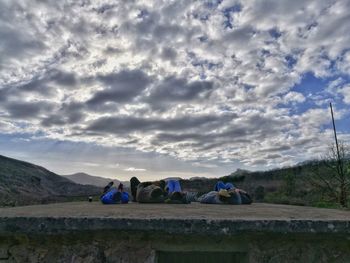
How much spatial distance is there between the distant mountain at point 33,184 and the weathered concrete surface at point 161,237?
14347 mm

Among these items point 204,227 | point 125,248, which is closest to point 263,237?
point 204,227

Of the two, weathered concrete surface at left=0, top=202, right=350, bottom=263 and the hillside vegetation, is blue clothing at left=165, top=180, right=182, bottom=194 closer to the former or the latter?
weathered concrete surface at left=0, top=202, right=350, bottom=263

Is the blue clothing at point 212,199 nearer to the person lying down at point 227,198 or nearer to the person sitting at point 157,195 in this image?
the person lying down at point 227,198

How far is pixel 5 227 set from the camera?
264 centimetres

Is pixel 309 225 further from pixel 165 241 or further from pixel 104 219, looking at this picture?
pixel 104 219

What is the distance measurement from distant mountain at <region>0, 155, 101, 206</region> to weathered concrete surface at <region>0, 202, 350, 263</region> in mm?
14347

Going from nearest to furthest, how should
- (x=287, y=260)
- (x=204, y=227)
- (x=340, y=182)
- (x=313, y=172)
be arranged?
(x=204, y=227)
(x=287, y=260)
(x=340, y=182)
(x=313, y=172)

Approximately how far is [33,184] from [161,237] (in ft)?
69.1

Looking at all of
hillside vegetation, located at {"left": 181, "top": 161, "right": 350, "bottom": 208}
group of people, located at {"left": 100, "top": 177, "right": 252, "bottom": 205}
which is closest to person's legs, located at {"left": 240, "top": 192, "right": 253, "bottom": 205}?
group of people, located at {"left": 100, "top": 177, "right": 252, "bottom": 205}

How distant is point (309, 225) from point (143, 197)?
8.44 ft

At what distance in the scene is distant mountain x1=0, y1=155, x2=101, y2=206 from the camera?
721 inches

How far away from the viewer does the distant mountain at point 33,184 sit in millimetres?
18312

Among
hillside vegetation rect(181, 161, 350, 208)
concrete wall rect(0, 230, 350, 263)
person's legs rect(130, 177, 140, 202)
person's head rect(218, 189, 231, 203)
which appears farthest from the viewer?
hillside vegetation rect(181, 161, 350, 208)

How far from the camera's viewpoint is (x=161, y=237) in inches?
108
